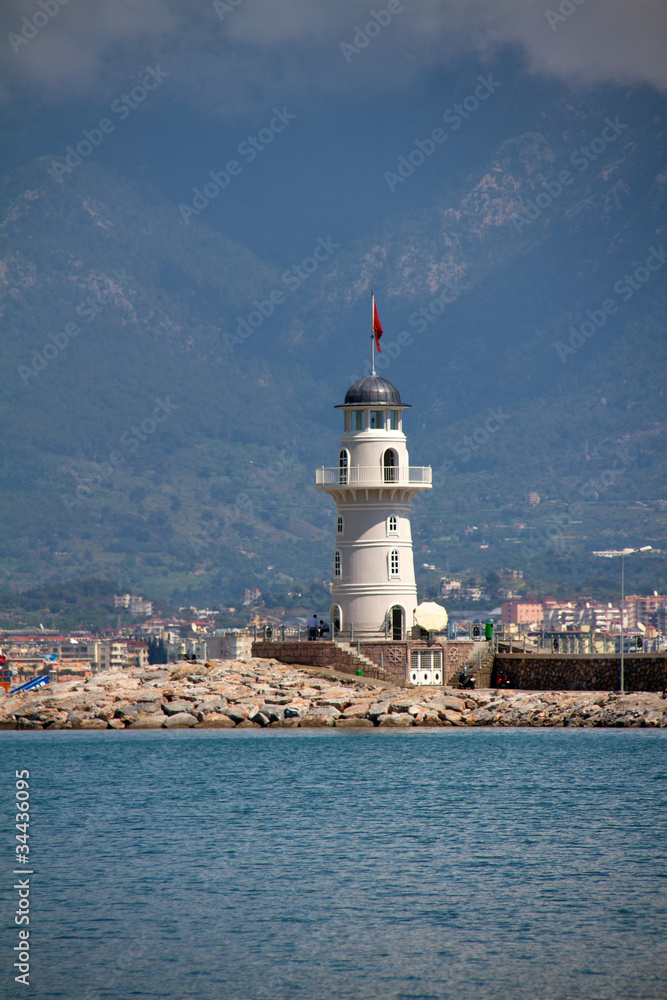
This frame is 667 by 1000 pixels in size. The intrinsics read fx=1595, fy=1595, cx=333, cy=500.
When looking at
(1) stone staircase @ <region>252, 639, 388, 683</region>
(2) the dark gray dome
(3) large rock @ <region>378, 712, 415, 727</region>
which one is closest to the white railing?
(2) the dark gray dome

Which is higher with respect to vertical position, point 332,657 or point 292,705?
point 332,657

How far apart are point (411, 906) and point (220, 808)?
10.6 m

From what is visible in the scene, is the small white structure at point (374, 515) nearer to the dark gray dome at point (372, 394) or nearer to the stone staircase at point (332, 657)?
the dark gray dome at point (372, 394)

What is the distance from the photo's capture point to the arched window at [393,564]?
50.7 metres

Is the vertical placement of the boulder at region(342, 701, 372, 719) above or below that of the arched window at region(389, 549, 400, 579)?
below

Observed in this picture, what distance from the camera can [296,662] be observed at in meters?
51.0

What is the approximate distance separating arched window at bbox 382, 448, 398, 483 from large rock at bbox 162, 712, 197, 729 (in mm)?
9872

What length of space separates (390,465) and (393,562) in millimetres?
3093

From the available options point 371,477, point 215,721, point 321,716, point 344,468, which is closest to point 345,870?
point 321,716

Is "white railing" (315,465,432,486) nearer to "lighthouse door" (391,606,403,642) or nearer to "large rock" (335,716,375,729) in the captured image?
"lighthouse door" (391,606,403,642)

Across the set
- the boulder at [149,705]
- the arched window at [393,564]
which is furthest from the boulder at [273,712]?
the arched window at [393,564]

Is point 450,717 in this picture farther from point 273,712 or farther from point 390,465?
point 390,465

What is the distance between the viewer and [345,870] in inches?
1044

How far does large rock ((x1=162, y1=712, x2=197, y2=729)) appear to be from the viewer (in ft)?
154
